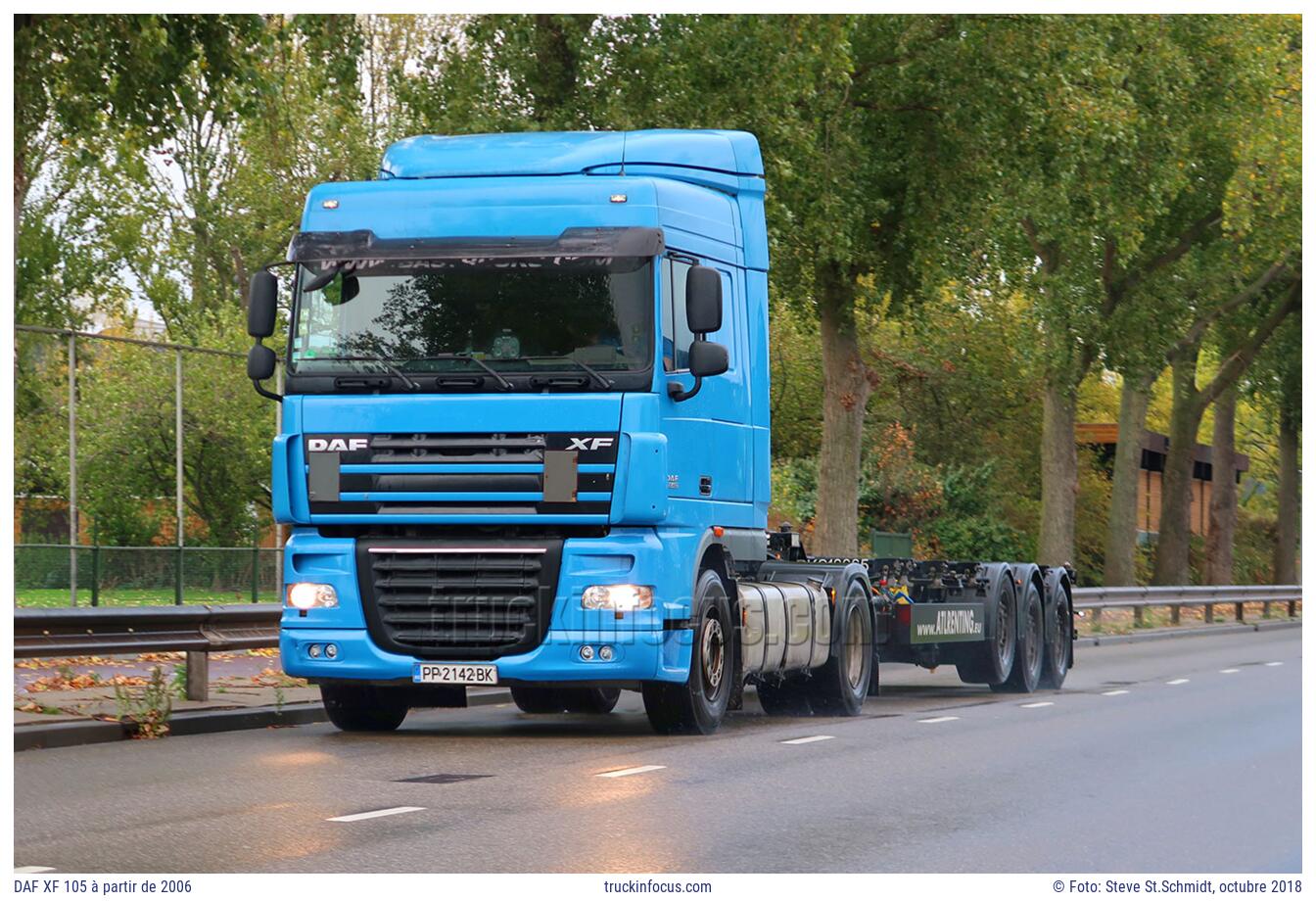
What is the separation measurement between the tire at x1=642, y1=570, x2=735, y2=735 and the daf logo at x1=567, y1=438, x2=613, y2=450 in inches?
55.9

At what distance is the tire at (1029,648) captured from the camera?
64.1ft

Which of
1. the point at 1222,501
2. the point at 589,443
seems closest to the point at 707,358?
the point at 589,443

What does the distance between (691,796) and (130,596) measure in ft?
54.8

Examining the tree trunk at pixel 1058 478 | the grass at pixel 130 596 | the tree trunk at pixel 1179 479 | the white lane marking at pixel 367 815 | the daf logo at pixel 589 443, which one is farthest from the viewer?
the tree trunk at pixel 1179 479

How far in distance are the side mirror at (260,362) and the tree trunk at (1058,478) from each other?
27302 mm

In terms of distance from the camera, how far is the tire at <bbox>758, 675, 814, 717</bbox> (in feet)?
53.5

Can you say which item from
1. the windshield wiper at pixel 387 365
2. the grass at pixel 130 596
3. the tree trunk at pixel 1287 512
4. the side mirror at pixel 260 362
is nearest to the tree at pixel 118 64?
the side mirror at pixel 260 362

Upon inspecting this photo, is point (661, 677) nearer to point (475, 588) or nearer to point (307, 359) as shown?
point (475, 588)

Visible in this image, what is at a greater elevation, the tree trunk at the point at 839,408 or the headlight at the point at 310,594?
the tree trunk at the point at 839,408

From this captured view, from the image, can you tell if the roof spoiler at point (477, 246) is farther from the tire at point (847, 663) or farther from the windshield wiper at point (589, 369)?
the tire at point (847, 663)

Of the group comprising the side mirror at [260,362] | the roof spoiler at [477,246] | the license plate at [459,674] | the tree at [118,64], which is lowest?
the license plate at [459,674]

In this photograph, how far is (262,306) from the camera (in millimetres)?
13523

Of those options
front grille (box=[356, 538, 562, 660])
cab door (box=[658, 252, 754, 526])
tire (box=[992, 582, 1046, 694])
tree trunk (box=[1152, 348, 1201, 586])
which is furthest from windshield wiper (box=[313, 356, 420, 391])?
tree trunk (box=[1152, 348, 1201, 586])

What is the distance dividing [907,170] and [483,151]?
17.3 m
